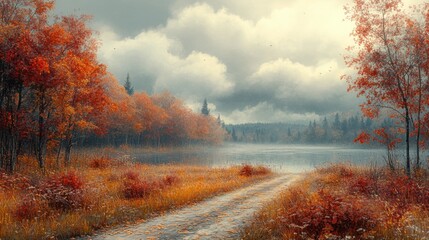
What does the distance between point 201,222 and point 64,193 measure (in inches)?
221

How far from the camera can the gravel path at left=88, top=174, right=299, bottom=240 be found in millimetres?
10141

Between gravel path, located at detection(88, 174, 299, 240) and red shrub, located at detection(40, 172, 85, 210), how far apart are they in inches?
117

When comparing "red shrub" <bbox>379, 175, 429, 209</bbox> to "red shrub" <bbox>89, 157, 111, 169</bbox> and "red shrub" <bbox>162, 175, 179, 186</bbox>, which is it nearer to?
"red shrub" <bbox>162, 175, 179, 186</bbox>

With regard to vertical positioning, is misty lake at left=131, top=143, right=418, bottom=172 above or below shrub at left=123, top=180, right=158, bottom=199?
below

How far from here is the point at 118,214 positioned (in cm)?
1255

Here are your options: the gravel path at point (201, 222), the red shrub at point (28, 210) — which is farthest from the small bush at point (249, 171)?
the red shrub at point (28, 210)

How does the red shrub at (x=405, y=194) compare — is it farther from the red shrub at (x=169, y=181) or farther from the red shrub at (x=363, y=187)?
the red shrub at (x=169, y=181)

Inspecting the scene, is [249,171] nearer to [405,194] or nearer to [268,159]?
[405,194]

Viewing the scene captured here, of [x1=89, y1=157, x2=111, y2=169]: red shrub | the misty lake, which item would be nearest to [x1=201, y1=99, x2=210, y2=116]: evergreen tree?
the misty lake

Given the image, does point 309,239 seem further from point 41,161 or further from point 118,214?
point 41,161

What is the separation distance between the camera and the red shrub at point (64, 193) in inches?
501

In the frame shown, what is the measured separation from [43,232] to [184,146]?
11242 centimetres

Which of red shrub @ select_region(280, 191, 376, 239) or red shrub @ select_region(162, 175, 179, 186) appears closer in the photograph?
red shrub @ select_region(280, 191, 376, 239)

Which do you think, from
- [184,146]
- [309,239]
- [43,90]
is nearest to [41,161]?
[43,90]
